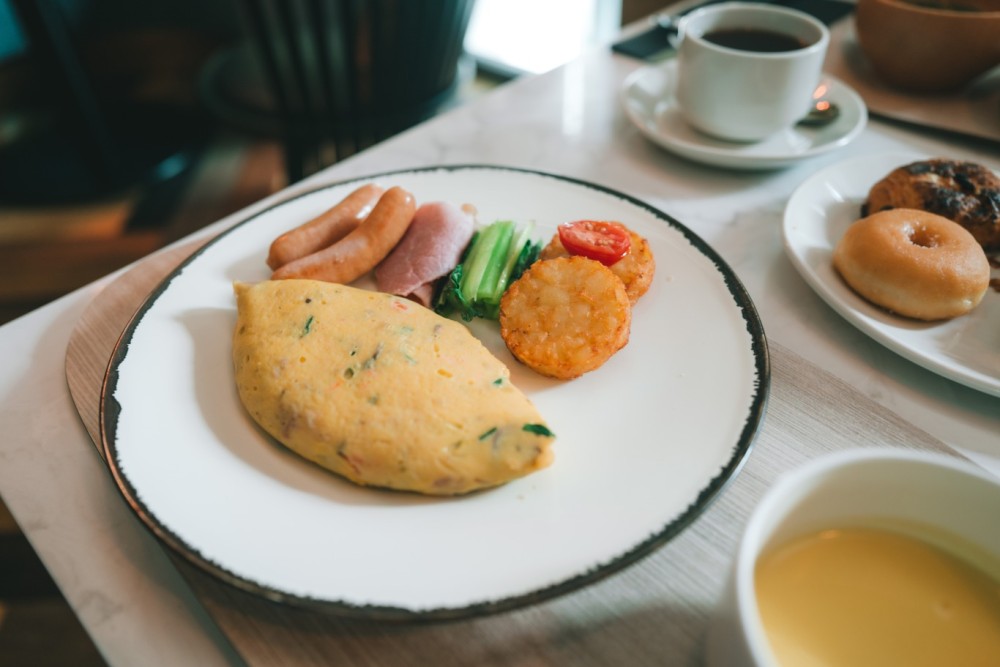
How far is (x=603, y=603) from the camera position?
746mm

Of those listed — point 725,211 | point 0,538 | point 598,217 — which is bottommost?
point 0,538

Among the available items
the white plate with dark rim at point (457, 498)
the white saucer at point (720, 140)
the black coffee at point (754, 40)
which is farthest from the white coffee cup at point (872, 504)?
the black coffee at point (754, 40)

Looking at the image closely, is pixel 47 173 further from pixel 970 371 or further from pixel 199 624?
pixel 970 371

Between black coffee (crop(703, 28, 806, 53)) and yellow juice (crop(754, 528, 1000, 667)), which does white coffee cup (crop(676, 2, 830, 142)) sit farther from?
yellow juice (crop(754, 528, 1000, 667))

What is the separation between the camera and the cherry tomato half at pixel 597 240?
1.10m

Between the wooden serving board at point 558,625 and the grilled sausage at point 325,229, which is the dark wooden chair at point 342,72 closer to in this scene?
the grilled sausage at point 325,229

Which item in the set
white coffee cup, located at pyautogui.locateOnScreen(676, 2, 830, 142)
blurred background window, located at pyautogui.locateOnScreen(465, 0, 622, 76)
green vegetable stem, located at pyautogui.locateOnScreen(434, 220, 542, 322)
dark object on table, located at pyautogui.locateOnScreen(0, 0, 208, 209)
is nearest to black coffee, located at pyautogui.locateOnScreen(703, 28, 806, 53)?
white coffee cup, located at pyautogui.locateOnScreen(676, 2, 830, 142)

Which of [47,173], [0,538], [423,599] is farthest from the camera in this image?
[47,173]

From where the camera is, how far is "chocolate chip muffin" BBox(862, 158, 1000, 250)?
1193mm

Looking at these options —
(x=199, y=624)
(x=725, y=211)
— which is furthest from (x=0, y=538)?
(x=725, y=211)

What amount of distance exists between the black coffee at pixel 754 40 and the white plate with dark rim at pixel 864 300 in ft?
1.09

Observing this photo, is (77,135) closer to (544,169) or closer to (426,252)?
(544,169)

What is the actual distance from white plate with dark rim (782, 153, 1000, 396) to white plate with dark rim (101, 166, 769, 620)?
0.20 meters

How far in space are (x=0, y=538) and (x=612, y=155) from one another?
2035 mm
